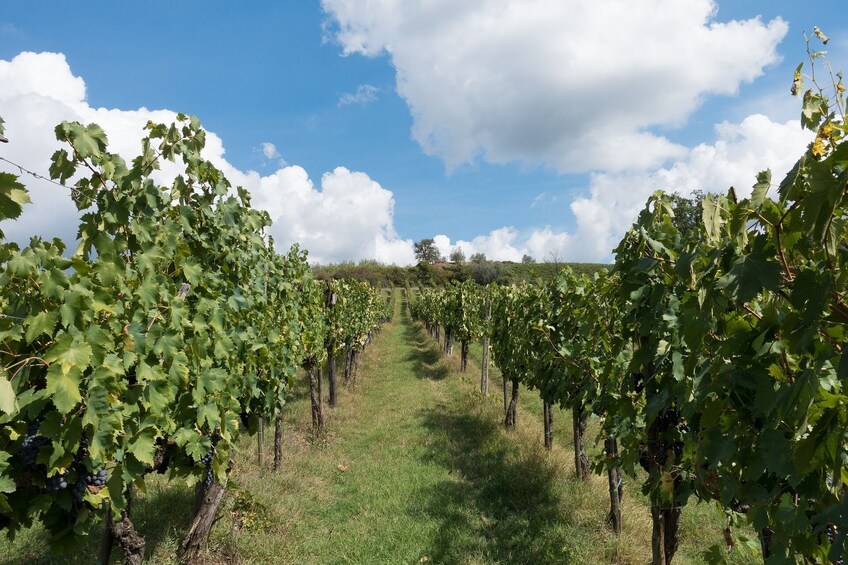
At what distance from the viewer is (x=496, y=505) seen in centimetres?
661

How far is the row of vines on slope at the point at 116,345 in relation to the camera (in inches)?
89.4

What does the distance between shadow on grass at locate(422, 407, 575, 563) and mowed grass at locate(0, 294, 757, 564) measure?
0.06 feet

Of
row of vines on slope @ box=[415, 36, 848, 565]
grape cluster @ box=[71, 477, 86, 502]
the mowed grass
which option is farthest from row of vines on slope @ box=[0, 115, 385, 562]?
row of vines on slope @ box=[415, 36, 848, 565]

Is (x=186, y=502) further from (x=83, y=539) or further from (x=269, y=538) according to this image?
(x=83, y=539)

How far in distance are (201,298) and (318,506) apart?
4.08m

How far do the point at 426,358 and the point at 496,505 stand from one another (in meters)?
15.4

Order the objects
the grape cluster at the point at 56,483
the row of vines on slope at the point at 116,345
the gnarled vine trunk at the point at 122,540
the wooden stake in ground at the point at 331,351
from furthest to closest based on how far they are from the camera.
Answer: the wooden stake in ground at the point at 331,351, the gnarled vine trunk at the point at 122,540, the grape cluster at the point at 56,483, the row of vines on slope at the point at 116,345

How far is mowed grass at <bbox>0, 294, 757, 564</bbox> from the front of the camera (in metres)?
5.29

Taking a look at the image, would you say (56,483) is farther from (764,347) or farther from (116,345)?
(764,347)

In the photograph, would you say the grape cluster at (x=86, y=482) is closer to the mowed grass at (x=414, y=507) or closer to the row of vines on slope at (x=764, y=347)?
the mowed grass at (x=414, y=507)

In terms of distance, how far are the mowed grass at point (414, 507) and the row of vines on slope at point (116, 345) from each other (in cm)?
128

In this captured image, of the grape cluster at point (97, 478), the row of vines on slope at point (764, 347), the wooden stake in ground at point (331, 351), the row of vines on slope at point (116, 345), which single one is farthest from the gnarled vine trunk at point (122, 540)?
the wooden stake in ground at point (331, 351)

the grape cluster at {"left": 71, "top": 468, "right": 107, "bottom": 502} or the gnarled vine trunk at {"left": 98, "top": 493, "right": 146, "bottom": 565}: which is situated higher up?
the grape cluster at {"left": 71, "top": 468, "right": 107, "bottom": 502}

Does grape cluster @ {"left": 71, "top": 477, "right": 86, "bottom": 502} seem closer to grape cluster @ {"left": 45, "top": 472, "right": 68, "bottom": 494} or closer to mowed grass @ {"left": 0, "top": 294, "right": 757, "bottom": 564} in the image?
grape cluster @ {"left": 45, "top": 472, "right": 68, "bottom": 494}
